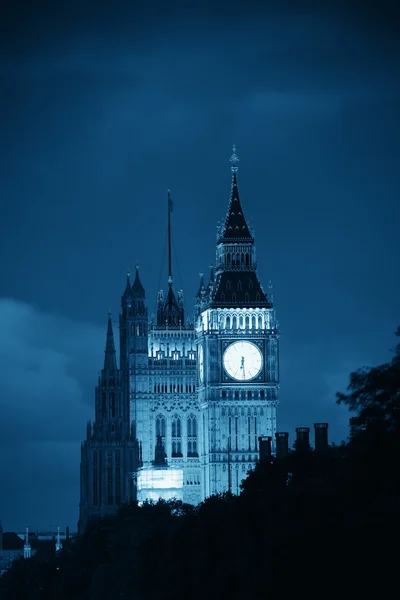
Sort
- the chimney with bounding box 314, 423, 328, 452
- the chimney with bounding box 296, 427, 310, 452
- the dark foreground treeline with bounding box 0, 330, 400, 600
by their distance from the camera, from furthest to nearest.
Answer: the chimney with bounding box 314, 423, 328, 452
the chimney with bounding box 296, 427, 310, 452
the dark foreground treeline with bounding box 0, 330, 400, 600

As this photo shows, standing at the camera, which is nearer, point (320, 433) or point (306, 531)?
point (306, 531)

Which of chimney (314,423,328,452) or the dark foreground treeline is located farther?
chimney (314,423,328,452)

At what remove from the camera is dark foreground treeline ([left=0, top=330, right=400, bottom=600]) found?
277ft

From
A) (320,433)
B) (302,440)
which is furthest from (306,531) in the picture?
(320,433)

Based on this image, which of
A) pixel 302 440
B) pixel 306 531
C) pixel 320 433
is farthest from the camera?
pixel 320 433

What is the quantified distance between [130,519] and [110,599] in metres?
20.9

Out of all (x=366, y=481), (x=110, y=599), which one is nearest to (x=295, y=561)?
(x=366, y=481)

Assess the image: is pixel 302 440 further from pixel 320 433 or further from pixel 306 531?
pixel 306 531

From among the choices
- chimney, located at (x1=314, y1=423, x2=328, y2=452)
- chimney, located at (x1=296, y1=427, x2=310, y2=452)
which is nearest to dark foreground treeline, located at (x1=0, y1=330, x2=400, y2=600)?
chimney, located at (x1=296, y1=427, x2=310, y2=452)

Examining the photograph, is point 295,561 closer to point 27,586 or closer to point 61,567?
point 61,567

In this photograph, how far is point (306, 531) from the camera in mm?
90750

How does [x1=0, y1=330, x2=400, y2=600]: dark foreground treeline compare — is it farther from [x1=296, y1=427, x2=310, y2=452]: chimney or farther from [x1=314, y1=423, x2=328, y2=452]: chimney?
[x1=314, y1=423, x2=328, y2=452]: chimney

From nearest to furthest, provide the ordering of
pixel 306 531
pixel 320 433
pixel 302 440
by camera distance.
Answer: pixel 306 531 → pixel 302 440 → pixel 320 433

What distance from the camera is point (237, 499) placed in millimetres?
121562
